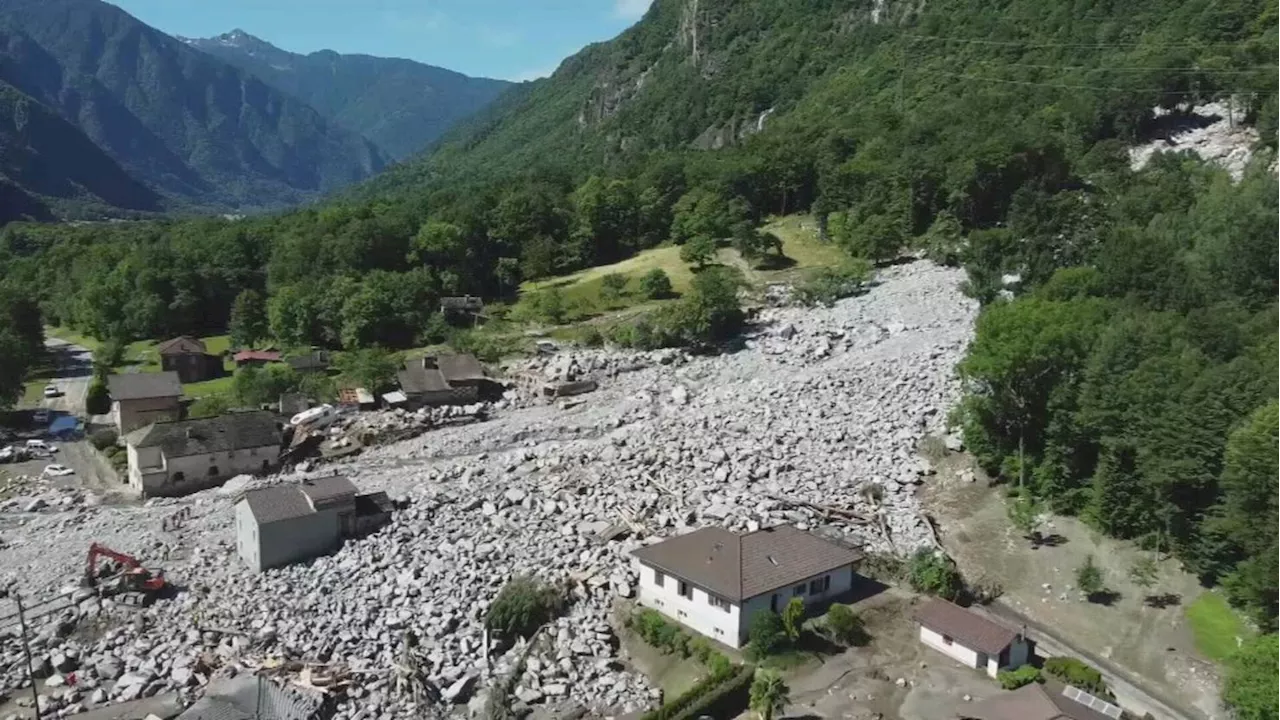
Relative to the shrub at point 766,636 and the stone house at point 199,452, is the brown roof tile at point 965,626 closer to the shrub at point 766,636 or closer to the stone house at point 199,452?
the shrub at point 766,636

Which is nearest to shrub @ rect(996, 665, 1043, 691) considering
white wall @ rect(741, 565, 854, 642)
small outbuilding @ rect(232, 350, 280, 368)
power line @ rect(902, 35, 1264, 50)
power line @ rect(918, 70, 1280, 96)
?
white wall @ rect(741, 565, 854, 642)

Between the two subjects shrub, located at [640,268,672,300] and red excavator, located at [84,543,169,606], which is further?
shrub, located at [640,268,672,300]

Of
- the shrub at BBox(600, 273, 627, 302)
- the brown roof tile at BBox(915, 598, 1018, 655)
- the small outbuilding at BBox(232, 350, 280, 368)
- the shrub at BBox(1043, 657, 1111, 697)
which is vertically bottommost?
the shrub at BBox(1043, 657, 1111, 697)

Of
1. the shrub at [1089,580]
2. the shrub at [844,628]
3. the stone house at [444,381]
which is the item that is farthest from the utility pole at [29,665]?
the shrub at [1089,580]

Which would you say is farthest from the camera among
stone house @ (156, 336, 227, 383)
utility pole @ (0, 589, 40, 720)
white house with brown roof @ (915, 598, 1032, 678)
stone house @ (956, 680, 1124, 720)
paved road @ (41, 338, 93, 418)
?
stone house @ (156, 336, 227, 383)

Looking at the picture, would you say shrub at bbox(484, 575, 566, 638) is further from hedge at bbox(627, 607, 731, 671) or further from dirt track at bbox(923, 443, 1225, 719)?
dirt track at bbox(923, 443, 1225, 719)

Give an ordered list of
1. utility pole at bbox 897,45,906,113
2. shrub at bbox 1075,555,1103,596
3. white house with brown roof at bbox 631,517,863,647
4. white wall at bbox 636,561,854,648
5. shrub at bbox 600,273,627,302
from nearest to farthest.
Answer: white wall at bbox 636,561,854,648 → white house with brown roof at bbox 631,517,863,647 → shrub at bbox 1075,555,1103,596 → shrub at bbox 600,273,627,302 → utility pole at bbox 897,45,906,113
